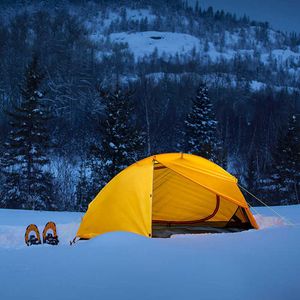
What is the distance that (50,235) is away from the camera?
21.8 ft

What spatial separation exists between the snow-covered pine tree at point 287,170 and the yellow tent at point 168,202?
41.6 feet

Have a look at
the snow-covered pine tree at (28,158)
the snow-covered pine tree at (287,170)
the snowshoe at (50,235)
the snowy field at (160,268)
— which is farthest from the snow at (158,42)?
the snowy field at (160,268)

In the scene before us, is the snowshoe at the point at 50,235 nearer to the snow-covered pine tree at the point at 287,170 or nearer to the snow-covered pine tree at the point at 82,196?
the snow-covered pine tree at the point at 82,196

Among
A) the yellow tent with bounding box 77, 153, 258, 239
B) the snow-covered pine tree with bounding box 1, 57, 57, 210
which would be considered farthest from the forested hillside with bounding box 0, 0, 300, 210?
the yellow tent with bounding box 77, 153, 258, 239

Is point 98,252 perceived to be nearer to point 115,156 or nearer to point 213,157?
point 115,156

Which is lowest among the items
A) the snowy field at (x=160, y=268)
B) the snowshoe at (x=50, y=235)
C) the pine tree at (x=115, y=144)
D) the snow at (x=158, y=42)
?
the snowshoe at (x=50, y=235)

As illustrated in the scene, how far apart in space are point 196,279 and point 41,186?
14.0 metres

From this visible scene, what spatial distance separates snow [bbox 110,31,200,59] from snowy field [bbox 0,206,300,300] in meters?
85.0

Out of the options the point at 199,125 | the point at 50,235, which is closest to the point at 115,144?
the point at 50,235

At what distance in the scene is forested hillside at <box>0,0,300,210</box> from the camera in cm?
1630

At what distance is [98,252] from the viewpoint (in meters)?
3.86

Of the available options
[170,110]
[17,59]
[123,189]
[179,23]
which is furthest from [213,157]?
[179,23]

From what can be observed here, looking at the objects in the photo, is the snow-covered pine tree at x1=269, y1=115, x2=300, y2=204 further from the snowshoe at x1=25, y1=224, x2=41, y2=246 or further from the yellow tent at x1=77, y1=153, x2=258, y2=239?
the snowshoe at x1=25, y1=224, x2=41, y2=246

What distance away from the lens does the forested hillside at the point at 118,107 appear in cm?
1630
